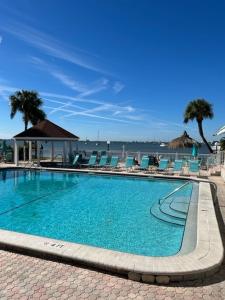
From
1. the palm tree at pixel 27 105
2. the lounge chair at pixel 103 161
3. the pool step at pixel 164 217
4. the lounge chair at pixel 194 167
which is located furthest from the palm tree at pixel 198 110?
the pool step at pixel 164 217

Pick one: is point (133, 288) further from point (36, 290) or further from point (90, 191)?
point (90, 191)

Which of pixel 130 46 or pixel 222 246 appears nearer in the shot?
pixel 222 246

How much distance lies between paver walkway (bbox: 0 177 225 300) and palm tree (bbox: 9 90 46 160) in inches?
869

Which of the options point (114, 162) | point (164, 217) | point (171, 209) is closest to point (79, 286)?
point (164, 217)

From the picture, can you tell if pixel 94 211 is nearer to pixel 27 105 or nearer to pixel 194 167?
pixel 194 167

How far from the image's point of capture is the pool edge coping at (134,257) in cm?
387

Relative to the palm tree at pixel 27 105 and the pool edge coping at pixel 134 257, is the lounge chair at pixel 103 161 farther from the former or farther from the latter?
the pool edge coping at pixel 134 257

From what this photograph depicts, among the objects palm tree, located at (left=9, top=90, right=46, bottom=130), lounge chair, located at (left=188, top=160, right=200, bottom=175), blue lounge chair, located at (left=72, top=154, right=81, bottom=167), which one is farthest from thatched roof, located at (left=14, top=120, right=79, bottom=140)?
lounge chair, located at (left=188, top=160, right=200, bottom=175)

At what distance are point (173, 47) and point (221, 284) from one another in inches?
580

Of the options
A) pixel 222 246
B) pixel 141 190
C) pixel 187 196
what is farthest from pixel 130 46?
pixel 222 246

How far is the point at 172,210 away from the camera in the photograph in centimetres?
817

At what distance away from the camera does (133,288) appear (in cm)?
→ 367

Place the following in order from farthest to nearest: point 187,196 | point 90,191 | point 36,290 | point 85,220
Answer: point 90,191 < point 187,196 < point 85,220 < point 36,290

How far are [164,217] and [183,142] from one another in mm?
13576
